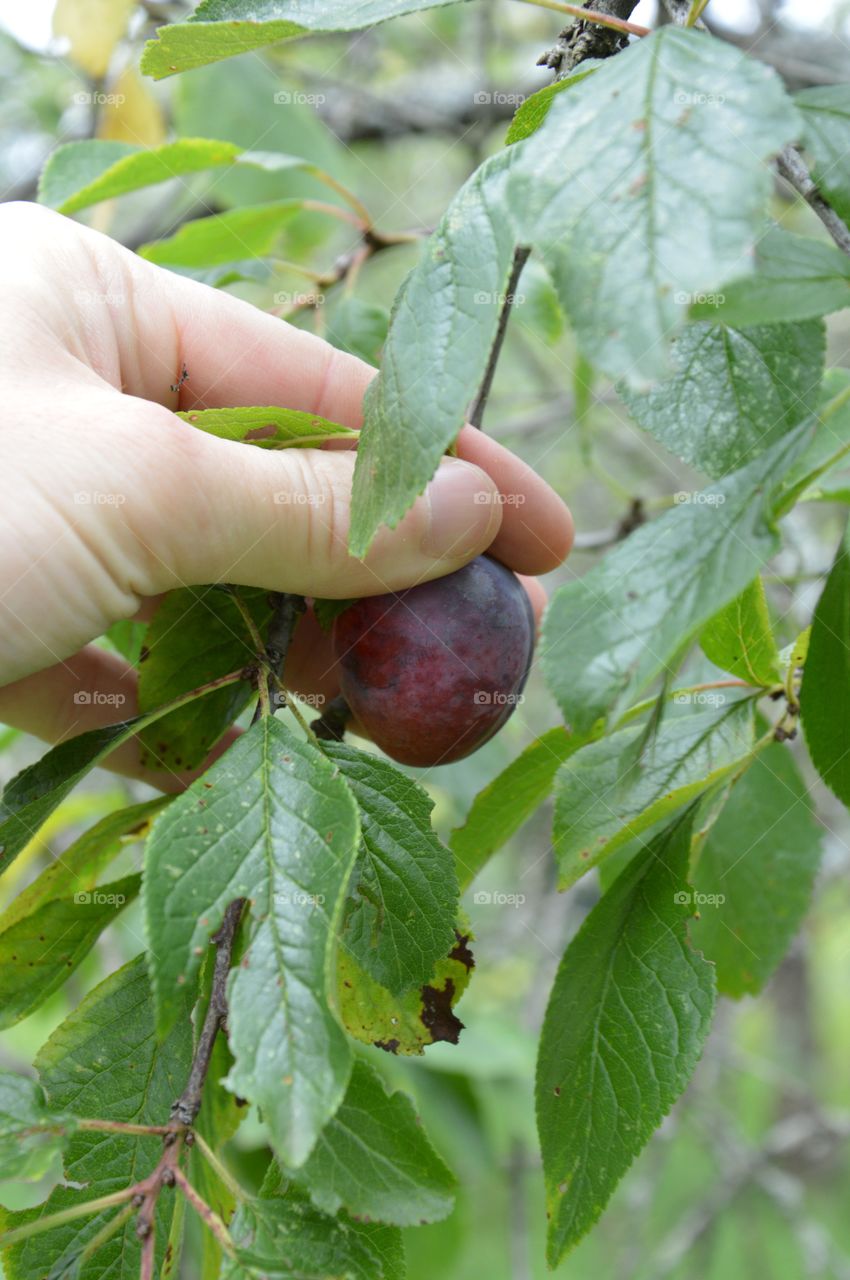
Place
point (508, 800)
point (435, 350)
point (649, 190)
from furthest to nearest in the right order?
1. point (508, 800)
2. point (435, 350)
3. point (649, 190)

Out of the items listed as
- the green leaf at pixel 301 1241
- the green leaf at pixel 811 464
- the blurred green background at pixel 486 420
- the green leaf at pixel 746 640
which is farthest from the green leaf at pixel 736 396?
the green leaf at pixel 301 1241

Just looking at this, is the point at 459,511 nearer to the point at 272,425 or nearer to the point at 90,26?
the point at 272,425

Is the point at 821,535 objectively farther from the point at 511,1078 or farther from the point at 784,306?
the point at 784,306

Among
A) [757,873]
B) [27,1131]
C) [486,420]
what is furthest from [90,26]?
[27,1131]

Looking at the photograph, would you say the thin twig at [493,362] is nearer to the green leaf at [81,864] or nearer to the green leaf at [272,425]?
the green leaf at [272,425]

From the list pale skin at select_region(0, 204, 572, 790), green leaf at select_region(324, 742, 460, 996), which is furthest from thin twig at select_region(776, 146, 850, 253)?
green leaf at select_region(324, 742, 460, 996)

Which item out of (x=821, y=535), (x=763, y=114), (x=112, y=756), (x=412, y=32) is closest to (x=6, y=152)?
(x=412, y=32)
